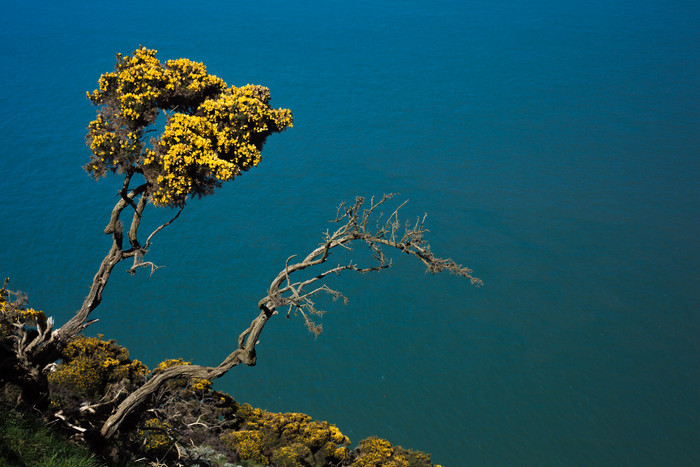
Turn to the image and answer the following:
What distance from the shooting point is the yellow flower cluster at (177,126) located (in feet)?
41.5

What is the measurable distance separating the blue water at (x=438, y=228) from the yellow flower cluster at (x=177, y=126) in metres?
13.9

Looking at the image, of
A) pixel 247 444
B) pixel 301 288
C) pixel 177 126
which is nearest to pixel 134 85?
pixel 177 126

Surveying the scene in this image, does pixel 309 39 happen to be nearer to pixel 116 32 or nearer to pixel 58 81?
pixel 116 32

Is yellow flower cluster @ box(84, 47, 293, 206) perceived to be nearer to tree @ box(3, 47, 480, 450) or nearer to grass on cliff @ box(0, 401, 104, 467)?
tree @ box(3, 47, 480, 450)

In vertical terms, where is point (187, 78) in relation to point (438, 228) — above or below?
below

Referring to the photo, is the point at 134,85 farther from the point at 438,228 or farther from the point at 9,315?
the point at 438,228

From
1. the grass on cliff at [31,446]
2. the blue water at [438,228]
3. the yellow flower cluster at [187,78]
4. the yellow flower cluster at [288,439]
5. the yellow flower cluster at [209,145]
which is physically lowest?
the grass on cliff at [31,446]

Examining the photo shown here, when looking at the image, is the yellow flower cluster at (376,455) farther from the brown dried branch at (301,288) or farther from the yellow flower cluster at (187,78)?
the yellow flower cluster at (187,78)

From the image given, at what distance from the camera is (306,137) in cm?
4078

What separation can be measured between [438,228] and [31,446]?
2667 centimetres

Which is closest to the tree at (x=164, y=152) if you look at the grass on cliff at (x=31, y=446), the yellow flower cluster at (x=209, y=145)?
the yellow flower cluster at (x=209, y=145)

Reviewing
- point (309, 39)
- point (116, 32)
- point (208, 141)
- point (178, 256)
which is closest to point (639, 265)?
point (178, 256)

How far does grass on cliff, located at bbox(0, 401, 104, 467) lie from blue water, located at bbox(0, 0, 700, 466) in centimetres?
1523

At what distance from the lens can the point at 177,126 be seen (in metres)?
12.7
